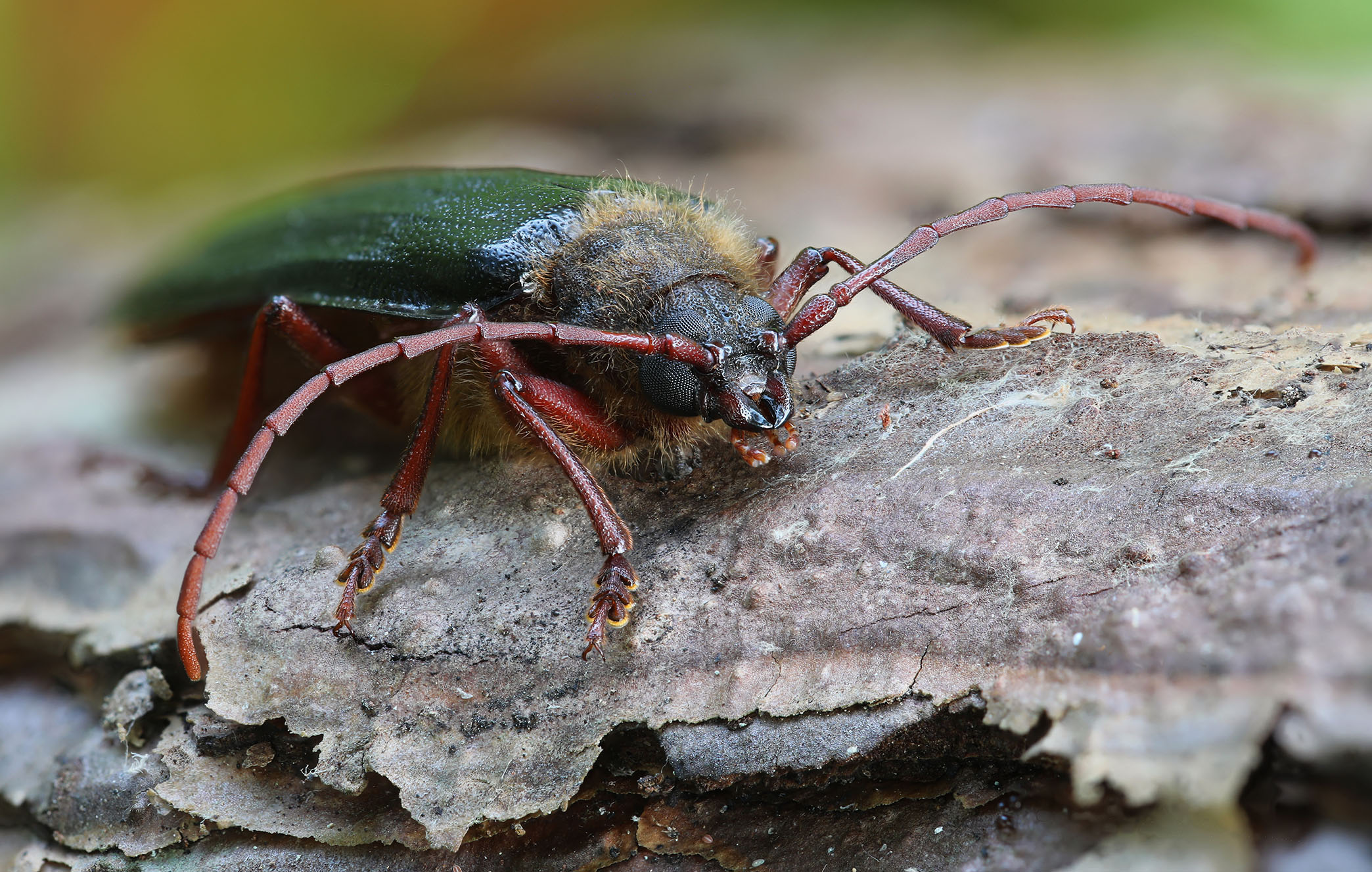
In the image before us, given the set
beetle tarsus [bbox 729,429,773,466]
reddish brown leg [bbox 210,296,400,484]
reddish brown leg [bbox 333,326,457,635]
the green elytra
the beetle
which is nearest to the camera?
the beetle

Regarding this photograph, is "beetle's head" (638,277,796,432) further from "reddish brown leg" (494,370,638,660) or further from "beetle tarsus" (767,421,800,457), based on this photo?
"reddish brown leg" (494,370,638,660)

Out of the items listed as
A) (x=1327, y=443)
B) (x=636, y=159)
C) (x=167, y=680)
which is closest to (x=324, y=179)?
(x=636, y=159)

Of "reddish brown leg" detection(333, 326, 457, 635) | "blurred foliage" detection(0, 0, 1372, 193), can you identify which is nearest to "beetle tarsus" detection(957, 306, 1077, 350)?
"reddish brown leg" detection(333, 326, 457, 635)

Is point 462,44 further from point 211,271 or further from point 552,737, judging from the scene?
point 552,737

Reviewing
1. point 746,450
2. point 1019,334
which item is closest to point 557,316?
point 746,450

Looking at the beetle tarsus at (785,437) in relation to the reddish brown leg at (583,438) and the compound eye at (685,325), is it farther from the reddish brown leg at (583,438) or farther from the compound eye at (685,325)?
the reddish brown leg at (583,438)

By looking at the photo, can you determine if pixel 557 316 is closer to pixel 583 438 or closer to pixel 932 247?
pixel 583 438

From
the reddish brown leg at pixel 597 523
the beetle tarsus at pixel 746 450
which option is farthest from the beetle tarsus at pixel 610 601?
the beetle tarsus at pixel 746 450

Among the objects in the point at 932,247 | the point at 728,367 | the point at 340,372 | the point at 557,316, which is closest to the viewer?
the point at 340,372

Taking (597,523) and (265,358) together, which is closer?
(597,523)
